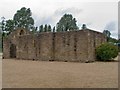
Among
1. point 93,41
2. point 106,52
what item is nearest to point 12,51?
point 93,41

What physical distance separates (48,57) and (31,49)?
3.78 metres

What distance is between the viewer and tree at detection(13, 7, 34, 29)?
6926 cm

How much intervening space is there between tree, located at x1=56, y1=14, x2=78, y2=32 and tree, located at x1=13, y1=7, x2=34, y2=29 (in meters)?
8.91

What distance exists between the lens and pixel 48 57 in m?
27.1

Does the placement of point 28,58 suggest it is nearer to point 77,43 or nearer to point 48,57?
point 48,57

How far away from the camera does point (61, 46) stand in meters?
25.7

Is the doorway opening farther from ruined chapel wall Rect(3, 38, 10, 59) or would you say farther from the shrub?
the shrub

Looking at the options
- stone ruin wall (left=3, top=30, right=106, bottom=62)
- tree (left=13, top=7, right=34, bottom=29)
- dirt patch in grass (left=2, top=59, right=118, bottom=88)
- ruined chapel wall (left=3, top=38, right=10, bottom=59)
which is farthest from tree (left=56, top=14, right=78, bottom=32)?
dirt patch in grass (left=2, top=59, right=118, bottom=88)

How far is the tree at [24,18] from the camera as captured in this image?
69.3 m

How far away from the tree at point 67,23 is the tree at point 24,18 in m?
8.91

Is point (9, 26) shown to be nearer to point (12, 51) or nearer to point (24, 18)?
point (24, 18)

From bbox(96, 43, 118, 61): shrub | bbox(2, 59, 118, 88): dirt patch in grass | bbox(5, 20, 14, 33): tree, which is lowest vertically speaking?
bbox(2, 59, 118, 88): dirt patch in grass

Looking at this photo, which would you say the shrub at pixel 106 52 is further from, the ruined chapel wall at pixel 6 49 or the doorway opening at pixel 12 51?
the ruined chapel wall at pixel 6 49

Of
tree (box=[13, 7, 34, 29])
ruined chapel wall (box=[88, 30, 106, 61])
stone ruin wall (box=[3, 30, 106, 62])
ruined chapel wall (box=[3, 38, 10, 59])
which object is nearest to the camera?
ruined chapel wall (box=[88, 30, 106, 61])
